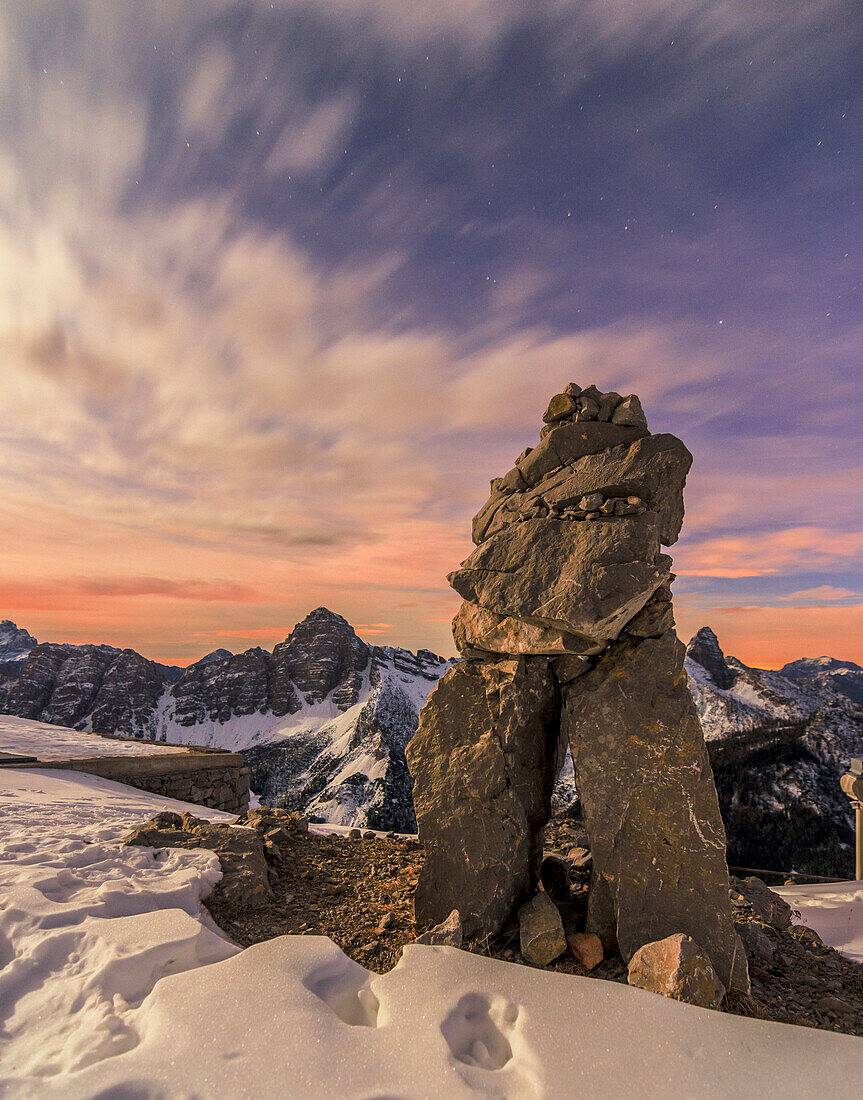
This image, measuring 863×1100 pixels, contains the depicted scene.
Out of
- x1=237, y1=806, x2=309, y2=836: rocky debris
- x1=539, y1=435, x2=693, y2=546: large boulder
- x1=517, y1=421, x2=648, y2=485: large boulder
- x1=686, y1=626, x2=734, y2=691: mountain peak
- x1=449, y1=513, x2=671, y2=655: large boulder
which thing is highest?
x1=686, y1=626, x2=734, y2=691: mountain peak

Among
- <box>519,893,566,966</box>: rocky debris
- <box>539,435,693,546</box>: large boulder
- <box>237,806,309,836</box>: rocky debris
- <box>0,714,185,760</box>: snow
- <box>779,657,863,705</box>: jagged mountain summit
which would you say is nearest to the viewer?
<box>519,893,566,966</box>: rocky debris

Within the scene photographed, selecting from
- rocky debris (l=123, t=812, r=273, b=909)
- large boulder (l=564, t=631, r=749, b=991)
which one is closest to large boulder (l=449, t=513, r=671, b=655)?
large boulder (l=564, t=631, r=749, b=991)

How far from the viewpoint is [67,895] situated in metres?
4.98

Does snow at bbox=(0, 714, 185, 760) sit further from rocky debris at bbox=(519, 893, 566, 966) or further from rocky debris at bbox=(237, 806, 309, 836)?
rocky debris at bbox=(519, 893, 566, 966)

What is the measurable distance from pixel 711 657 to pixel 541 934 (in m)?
125

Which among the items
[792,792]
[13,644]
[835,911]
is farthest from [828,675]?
[13,644]

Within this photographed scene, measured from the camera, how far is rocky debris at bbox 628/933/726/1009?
3686 millimetres

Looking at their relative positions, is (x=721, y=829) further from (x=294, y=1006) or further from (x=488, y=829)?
(x=294, y=1006)

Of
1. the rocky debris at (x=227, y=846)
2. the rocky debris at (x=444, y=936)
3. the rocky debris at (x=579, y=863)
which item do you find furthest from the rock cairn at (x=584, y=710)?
the rocky debris at (x=227, y=846)

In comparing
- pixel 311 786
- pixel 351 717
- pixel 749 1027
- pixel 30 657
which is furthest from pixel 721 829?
pixel 30 657

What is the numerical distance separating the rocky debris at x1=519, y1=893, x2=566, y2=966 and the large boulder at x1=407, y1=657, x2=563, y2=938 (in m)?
0.33

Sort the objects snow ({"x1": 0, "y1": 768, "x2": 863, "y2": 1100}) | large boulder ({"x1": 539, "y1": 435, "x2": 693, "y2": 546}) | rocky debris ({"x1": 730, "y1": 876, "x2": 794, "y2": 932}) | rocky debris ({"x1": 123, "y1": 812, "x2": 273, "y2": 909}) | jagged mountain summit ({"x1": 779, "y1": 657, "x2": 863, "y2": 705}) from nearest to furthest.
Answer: snow ({"x1": 0, "y1": 768, "x2": 863, "y2": 1100})
large boulder ({"x1": 539, "y1": 435, "x2": 693, "y2": 546})
rocky debris ({"x1": 123, "y1": 812, "x2": 273, "y2": 909})
rocky debris ({"x1": 730, "y1": 876, "x2": 794, "y2": 932})
jagged mountain summit ({"x1": 779, "y1": 657, "x2": 863, "y2": 705})

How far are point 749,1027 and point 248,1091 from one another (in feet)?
9.84

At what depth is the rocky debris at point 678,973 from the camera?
369 cm
